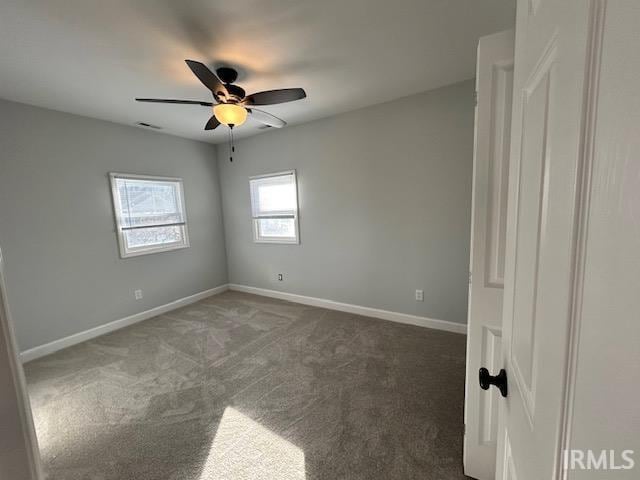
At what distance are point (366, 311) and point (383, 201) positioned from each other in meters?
1.42

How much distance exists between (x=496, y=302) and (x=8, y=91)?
4.06 m

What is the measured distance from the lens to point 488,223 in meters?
1.17

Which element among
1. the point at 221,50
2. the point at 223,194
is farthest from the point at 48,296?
the point at 221,50

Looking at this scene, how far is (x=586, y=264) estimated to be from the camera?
12.8 inches

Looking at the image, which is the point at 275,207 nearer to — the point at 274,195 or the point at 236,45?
the point at 274,195

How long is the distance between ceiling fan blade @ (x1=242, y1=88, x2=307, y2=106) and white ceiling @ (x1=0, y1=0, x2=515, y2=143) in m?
0.28

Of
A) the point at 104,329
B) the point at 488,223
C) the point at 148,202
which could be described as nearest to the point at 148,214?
the point at 148,202

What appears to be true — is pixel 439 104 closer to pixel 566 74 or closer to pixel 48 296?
pixel 566 74

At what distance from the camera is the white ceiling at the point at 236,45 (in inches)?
62.0

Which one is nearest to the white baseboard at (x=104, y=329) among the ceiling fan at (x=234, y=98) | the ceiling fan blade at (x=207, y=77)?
the ceiling fan at (x=234, y=98)

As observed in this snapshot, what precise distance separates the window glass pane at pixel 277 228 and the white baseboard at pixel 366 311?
2.98 ft

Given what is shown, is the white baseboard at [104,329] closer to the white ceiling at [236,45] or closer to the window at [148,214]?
the window at [148,214]

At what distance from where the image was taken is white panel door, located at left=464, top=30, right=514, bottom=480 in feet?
3.54
